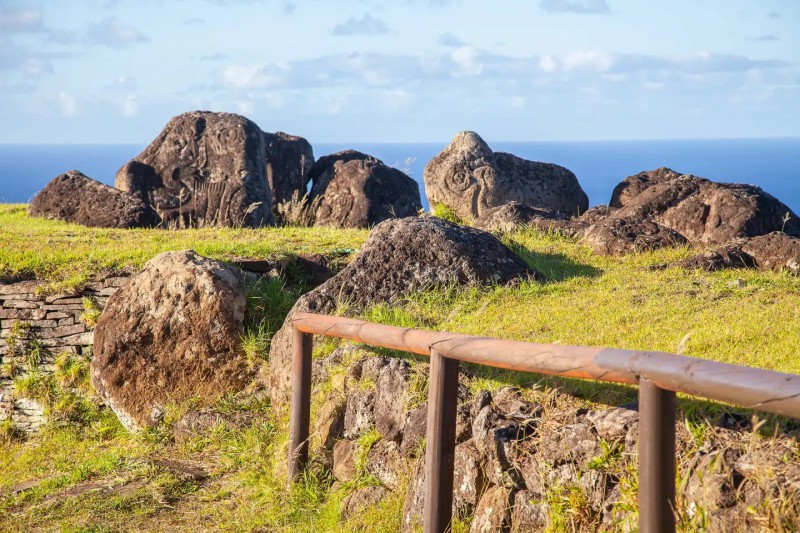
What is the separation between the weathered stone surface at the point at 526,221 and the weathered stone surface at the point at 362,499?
5.48m

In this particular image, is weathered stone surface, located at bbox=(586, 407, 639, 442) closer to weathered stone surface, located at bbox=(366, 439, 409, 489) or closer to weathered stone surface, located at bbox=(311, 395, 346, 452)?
weathered stone surface, located at bbox=(366, 439, 409, 489)

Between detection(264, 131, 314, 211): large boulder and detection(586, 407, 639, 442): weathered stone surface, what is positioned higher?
detection(264, 131, 314, 211): large boulder

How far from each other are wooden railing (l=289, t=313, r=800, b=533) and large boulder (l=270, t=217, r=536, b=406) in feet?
6.29

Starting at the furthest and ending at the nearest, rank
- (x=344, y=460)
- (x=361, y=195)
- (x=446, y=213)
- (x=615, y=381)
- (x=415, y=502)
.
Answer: (x=361, y=195), (x=446, y=213), (x=344, y=460), (x=415, y=502), (x=615, y=381)

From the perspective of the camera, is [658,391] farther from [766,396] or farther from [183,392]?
[183,392]

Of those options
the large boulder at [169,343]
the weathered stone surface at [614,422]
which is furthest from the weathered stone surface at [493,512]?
the large boulder at [169,343]

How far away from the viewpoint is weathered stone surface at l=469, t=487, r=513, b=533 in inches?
185

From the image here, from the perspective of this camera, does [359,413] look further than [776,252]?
No

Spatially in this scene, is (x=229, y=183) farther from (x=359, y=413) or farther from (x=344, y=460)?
(x=344, y=460)

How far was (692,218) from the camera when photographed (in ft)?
33.9

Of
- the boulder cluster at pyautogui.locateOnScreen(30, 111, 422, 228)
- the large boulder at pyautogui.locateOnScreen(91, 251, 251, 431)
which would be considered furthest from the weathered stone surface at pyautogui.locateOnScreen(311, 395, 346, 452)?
the boulder cluster at pyautogui.locateOnScreen(30, 111, 422, 228)

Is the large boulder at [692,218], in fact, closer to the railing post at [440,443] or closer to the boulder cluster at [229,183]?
the railing post at [440,443]

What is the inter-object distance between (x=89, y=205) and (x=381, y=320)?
26.2 ft

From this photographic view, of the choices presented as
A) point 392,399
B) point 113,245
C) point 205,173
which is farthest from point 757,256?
point 205,173
